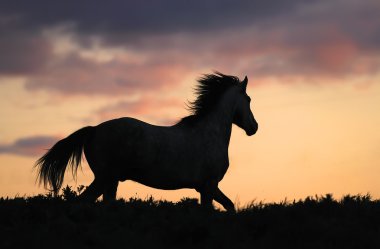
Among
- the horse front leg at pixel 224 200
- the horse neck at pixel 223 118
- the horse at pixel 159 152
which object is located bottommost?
the horse front leg at pixel 224 200

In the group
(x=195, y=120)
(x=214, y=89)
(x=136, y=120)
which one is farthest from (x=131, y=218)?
(x=214, y=89)

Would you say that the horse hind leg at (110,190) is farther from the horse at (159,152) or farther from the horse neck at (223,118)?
the horse neck at (223,118)

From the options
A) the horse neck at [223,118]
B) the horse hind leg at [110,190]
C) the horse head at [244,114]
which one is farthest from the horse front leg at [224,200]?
the horse head at [244,114]

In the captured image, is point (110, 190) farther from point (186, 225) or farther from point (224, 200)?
point (186, 225)

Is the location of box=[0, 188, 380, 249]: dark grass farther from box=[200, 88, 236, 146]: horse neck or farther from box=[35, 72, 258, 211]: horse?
box=[200, 88, 236, 146]: horse neck

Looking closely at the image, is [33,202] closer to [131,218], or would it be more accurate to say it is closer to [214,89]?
[131,218]

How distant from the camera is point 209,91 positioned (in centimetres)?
1491

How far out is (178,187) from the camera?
531 inches

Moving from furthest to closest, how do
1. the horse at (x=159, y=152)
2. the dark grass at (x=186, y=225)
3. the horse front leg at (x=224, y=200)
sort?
1. the horse front leg at (x=224, y=200)
2. the horse at (x=159, y=152)
3. the dark grass at (x=186, y=225)

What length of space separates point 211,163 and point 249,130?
7.70 ft

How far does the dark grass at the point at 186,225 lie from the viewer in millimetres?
9148

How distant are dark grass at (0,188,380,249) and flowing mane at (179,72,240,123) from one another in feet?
11.0

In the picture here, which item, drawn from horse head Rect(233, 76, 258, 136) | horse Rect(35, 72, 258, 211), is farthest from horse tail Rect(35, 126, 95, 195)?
horse head Rect(233, 76, 258, 136)

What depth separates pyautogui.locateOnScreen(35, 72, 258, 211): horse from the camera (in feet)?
41.3
